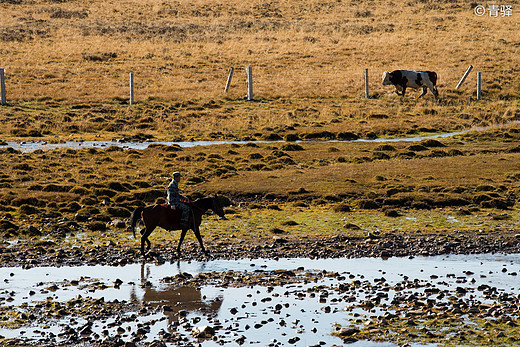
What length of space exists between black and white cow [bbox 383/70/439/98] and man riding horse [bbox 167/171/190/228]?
99.2ft

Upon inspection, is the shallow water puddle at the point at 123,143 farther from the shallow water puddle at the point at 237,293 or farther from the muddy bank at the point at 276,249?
the shallow water puddle at the point at 237,293

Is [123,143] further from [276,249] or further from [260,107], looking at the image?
[276,249]

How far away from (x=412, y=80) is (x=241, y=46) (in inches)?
963

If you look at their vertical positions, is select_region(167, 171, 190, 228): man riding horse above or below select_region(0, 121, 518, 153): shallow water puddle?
above

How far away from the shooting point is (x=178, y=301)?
1419 cm

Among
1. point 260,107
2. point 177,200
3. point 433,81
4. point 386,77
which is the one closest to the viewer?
point 177,200

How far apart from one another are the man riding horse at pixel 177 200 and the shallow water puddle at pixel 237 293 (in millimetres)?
1146

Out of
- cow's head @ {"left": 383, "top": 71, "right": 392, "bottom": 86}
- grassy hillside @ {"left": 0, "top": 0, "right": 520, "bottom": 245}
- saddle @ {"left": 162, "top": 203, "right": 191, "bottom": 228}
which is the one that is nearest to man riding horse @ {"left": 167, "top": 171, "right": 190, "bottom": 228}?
saddle @ {"left": 162, "top": 203, "right": 191, "bottom": 228}

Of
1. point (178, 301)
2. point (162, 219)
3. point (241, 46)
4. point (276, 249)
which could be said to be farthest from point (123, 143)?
point (241, 46)

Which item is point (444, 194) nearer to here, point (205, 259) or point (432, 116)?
point (205, 259)

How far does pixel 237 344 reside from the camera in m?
11.9

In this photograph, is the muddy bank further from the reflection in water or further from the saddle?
the reflection in water

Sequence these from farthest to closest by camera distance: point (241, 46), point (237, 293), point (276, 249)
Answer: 1. point (241, 46)
2. point (276, 249)
3. point (237, 293)

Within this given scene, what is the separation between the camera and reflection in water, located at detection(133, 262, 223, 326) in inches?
532
